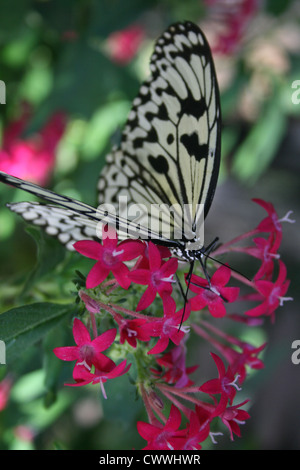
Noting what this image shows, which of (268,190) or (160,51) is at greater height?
(160,51)

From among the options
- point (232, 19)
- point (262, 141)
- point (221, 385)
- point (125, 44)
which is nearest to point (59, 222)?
point (221, 385)

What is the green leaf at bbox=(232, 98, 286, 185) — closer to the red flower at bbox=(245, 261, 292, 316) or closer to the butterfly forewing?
the butterfly forewing

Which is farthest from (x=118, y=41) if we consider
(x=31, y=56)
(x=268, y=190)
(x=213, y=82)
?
(x=213, y=82)

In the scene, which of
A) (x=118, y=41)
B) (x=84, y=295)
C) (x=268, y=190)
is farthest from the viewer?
(x=268, y=190)

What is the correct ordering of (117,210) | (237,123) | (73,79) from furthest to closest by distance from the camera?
(237,123)
(73,79)
(117,210)

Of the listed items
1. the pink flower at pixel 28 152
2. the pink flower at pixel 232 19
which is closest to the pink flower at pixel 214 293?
the pink flower at pixel 28 152

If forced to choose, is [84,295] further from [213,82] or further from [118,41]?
[118,41]

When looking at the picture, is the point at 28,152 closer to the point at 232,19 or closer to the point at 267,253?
the point at 232,19

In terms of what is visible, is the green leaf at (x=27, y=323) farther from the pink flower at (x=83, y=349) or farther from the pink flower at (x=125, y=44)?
the pink flower at (x=125, y=44)
